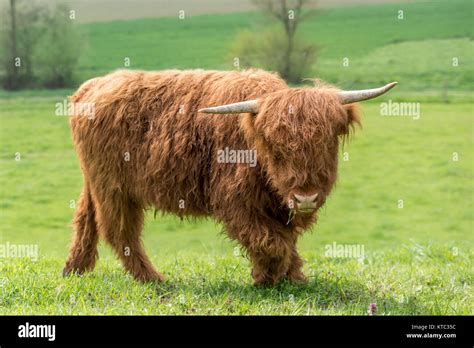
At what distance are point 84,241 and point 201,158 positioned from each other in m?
1.25

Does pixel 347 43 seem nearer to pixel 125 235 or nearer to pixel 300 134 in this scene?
pixel 125 235

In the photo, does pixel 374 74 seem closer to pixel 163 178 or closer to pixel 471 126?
pixel 471 126

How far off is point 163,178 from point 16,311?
1.26 meters

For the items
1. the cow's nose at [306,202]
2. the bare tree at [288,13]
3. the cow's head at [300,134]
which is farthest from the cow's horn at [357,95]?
the bare tree at [288,13]

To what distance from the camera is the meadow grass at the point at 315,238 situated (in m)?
4.59

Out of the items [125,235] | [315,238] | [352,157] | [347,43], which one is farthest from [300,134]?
[347,43]

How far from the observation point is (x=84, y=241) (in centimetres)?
545

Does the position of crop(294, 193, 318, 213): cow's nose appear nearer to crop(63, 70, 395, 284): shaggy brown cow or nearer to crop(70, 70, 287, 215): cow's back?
crop(63, 70, 395, 284): shaggy brown cow

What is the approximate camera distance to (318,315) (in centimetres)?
408

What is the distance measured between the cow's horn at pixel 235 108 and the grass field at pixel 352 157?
4.59 feet

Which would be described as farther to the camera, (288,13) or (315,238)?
(288,13)

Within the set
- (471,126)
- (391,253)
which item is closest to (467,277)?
(391,253)

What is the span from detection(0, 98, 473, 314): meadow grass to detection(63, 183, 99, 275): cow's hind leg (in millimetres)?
137
